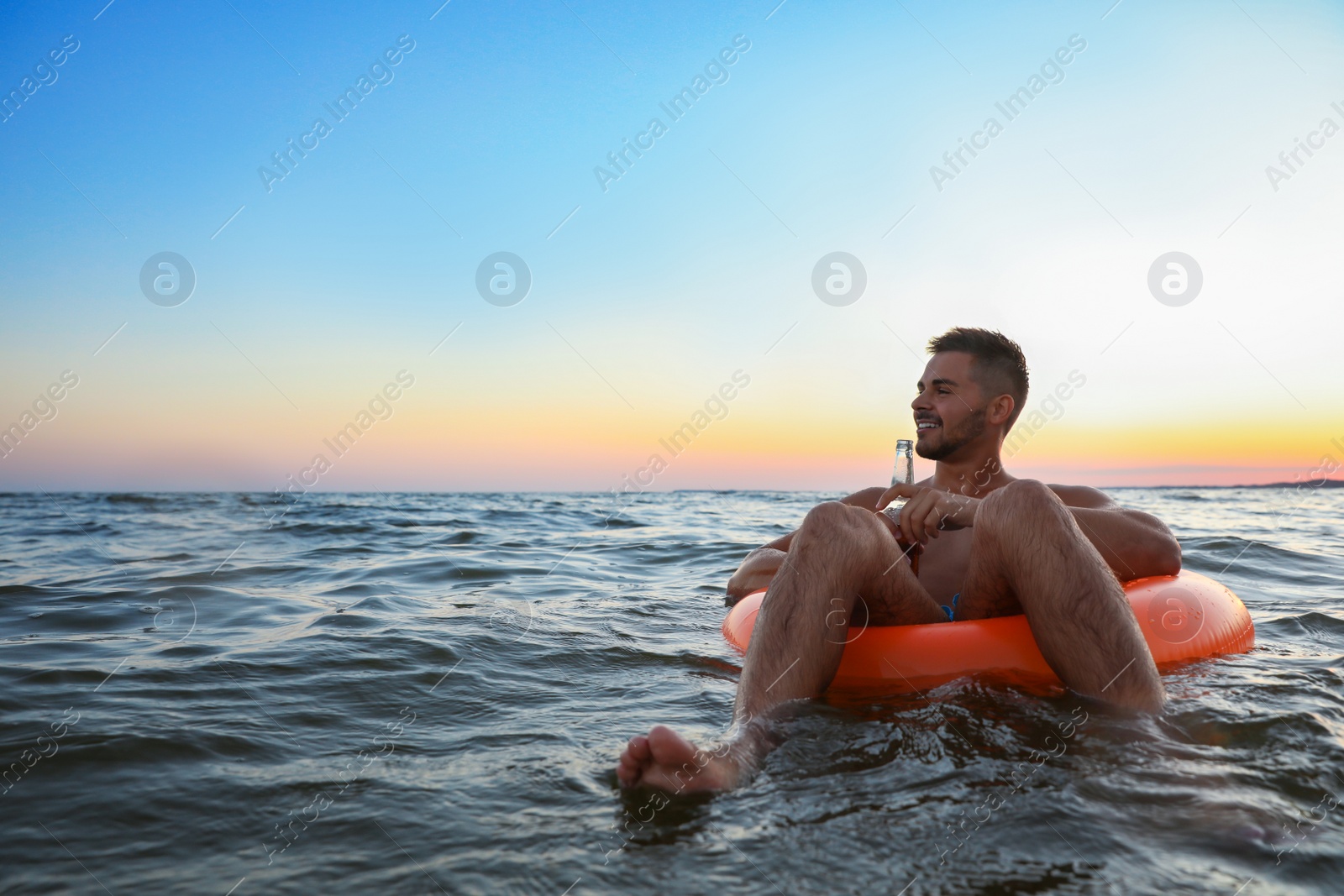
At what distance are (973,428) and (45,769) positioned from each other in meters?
3.67

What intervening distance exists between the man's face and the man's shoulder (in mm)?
446

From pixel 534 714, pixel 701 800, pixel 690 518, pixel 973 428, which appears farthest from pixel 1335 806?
pixel 690 518

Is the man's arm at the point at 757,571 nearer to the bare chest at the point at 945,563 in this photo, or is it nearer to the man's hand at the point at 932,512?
the bare chest at the point at 945,563

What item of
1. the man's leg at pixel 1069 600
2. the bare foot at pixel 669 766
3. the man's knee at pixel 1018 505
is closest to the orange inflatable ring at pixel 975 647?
the man's leg at pixel 1069 600

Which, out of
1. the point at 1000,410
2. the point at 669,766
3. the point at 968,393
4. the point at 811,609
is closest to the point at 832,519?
the point at 811,609

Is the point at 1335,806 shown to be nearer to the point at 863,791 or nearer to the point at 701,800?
the point at 863,791

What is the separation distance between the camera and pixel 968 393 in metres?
3.69

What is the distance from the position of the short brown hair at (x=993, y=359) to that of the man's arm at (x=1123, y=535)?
544 mm

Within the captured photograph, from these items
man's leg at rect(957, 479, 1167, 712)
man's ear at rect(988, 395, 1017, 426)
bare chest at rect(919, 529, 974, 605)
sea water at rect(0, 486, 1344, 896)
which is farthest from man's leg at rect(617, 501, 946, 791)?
A: man's ear at rect(988, 395, 1017, 426)

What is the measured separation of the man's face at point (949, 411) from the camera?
3.69m

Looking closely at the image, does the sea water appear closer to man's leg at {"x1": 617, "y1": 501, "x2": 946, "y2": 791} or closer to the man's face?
man's leg at {"x1": 617, "y1": 501, "x2": 946, "y2": 791}

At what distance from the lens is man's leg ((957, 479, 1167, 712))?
242 cm

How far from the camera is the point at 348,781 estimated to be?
6.97 ft

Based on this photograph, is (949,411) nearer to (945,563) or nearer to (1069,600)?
A: (945,563)
